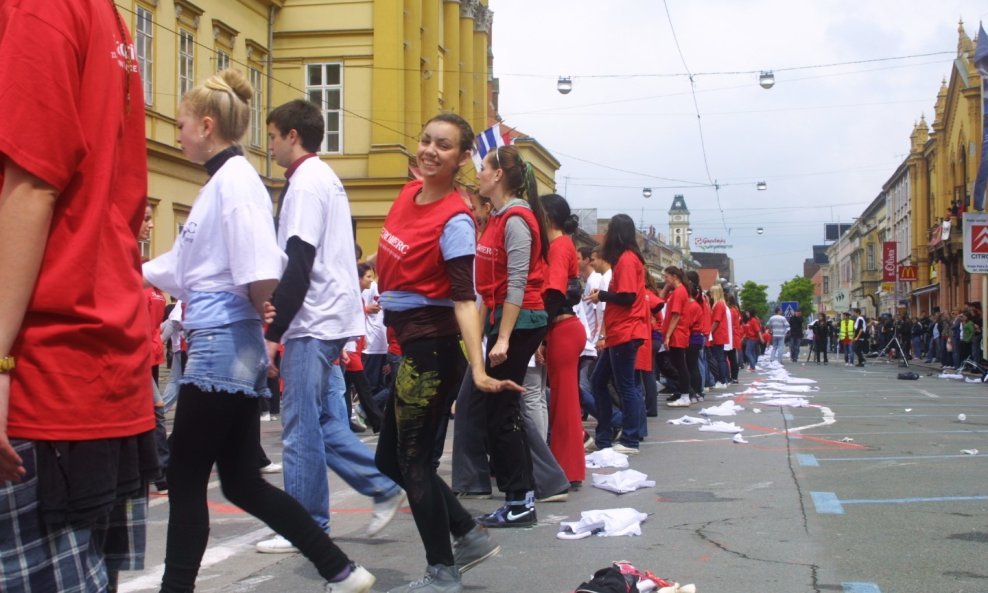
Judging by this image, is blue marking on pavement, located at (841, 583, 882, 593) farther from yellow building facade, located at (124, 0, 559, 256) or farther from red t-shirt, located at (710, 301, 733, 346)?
yellow building facade, located at (124, 0, 559, 256)

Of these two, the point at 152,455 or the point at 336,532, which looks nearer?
the point at 152,455

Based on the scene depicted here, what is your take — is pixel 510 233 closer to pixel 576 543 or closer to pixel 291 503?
pixel 576 543

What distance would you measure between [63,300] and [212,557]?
3.54 metres

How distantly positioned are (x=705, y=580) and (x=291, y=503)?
192cm

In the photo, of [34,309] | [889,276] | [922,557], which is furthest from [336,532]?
[889,276]

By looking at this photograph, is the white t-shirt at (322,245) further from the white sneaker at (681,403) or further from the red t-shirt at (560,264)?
the white sneaker at (681,403)

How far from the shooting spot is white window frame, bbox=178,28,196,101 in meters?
25.4

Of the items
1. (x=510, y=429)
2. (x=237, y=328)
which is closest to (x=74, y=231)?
(x=237, y=328)

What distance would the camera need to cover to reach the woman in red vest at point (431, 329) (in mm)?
4531

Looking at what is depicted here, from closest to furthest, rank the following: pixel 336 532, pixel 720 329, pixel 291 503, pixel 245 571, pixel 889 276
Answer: pixel 291 503
pixel 245 571
pixel 336 532
pixel 720 329
pixel 889 276

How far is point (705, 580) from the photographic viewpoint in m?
4.95

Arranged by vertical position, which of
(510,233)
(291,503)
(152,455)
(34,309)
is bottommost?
(291,503)

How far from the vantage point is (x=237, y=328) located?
3812mm

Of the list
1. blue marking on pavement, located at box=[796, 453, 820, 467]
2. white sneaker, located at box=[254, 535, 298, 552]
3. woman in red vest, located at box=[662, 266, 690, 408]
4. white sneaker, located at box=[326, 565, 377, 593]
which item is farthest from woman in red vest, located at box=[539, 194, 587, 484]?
woman in red vest, located at box=[662, 266, 690, 408]
